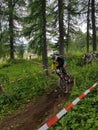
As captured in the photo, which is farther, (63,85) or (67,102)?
(63,85)

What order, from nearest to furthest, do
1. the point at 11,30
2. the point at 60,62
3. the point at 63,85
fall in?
the point at 60,62, the point at 63,85, the point at 11,30

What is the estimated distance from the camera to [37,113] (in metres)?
11.6

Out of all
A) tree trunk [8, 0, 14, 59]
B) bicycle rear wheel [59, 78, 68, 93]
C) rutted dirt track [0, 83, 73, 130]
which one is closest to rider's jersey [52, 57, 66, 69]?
bicycle rear wheel [59, 78, 68, 93]

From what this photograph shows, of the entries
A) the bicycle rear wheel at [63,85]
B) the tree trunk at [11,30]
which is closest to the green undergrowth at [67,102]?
the bicycle rear wheel at [63,85]

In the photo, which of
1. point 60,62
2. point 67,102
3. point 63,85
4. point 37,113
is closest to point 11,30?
point 60,62

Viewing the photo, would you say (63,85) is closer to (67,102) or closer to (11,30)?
(67,102)

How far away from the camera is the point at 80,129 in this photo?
8.09 metres

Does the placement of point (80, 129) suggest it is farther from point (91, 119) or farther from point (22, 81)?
point (22, 81)

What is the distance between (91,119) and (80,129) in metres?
0.63

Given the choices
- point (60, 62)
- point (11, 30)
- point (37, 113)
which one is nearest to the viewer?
point (37, 113)

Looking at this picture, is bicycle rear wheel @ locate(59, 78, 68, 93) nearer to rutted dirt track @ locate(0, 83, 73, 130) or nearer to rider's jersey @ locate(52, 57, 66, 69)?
rutted dirt track @ locate(0, 83, 73, 130)

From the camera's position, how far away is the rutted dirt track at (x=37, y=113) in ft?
34.4

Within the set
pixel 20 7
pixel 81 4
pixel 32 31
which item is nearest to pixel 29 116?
pixel 32 31

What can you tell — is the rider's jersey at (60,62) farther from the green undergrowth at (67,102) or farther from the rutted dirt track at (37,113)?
the rutted dirt track at (37,113)
